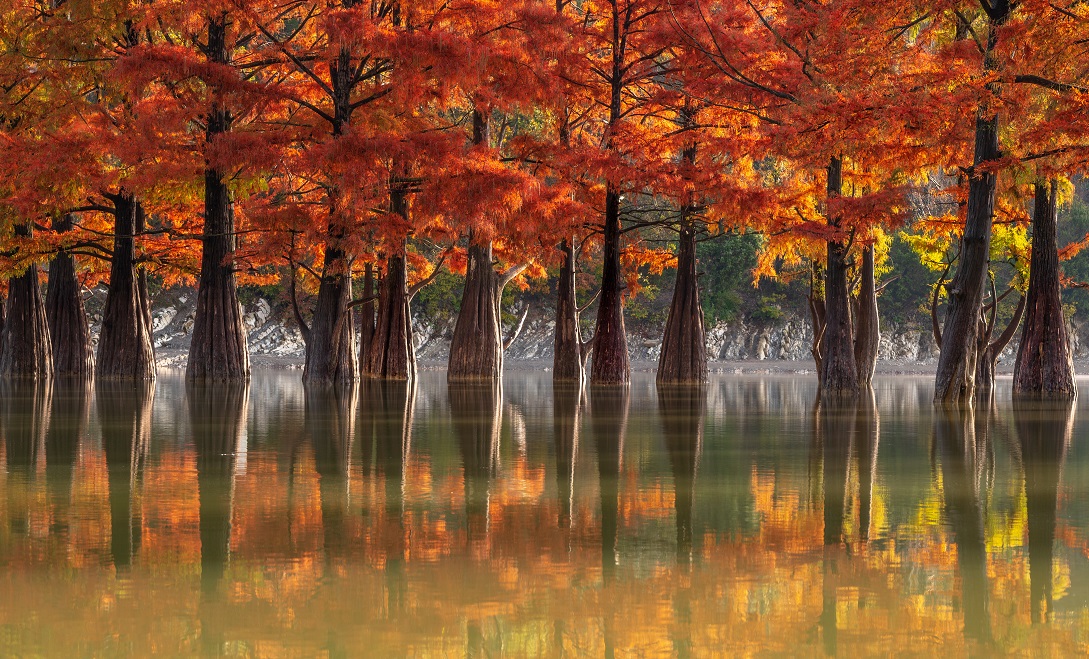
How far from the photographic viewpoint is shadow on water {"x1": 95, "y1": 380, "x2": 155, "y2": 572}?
564 centimetres

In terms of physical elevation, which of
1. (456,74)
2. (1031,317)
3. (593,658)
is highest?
(456,74)

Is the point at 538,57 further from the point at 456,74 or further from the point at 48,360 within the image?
the point at 48,360

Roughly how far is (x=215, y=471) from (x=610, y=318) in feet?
58.8

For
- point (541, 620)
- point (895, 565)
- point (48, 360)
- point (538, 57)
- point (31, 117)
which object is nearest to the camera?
point (541, 620)

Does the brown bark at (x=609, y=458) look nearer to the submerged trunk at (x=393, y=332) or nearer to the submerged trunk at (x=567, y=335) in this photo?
the submerged trunk at (x=393, y=332)

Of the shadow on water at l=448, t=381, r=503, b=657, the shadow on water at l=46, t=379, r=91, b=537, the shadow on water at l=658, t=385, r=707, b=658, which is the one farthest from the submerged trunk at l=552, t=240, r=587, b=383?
the shadow on water at l=46, t=379, r=91, b=537

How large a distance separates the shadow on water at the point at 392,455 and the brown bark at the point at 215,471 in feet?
2.27

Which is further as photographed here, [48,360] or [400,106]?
[48,360]

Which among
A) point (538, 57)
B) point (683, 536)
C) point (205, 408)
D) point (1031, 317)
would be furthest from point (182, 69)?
point (683, 536)

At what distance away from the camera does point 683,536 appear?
5965 millimetres

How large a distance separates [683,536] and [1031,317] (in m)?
19.5

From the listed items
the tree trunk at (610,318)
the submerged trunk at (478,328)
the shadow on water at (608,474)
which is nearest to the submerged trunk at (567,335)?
the submerged trunk at (478,328)

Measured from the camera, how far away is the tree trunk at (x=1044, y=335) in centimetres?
2302

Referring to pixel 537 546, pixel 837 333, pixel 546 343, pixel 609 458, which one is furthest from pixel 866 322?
pixel 546 343
